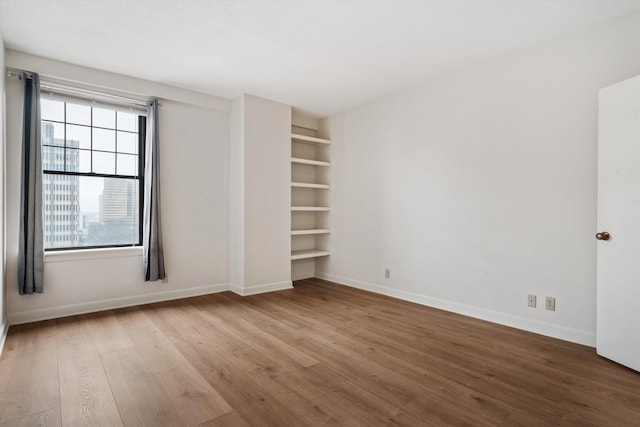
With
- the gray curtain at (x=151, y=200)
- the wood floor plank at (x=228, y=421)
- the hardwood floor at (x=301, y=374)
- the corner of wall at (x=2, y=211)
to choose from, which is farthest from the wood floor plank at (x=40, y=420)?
the gray curtain at (x=151, y=200)

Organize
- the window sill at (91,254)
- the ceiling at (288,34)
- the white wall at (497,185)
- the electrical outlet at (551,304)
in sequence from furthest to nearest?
the window sill at (91,254) < the electrical outlet at (551,304) < the white wall at (497,185) < the ceiling at (288,34)

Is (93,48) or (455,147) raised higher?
(93,48)

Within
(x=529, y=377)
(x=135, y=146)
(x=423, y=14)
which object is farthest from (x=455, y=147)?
(x=135, y=146)

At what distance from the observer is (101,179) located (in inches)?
152

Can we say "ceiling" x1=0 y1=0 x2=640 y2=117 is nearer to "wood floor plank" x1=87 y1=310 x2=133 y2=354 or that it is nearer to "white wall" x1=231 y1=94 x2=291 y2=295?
"white wall" x1=231 y1=94 x2=291 y2=295

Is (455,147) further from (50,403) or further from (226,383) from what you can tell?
(50,403)

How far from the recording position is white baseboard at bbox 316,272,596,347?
2.87 m

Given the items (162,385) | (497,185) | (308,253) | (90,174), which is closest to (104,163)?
(90,174)

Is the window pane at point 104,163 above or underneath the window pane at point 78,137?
underneath

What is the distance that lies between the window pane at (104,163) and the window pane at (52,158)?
0.31 metres

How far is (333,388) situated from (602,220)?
2.37 meters

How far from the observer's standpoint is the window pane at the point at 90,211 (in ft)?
11.7

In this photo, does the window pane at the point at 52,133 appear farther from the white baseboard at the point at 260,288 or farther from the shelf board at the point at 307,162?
the shelf board at the point at 307,162

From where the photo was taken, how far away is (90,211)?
3.77 meters
